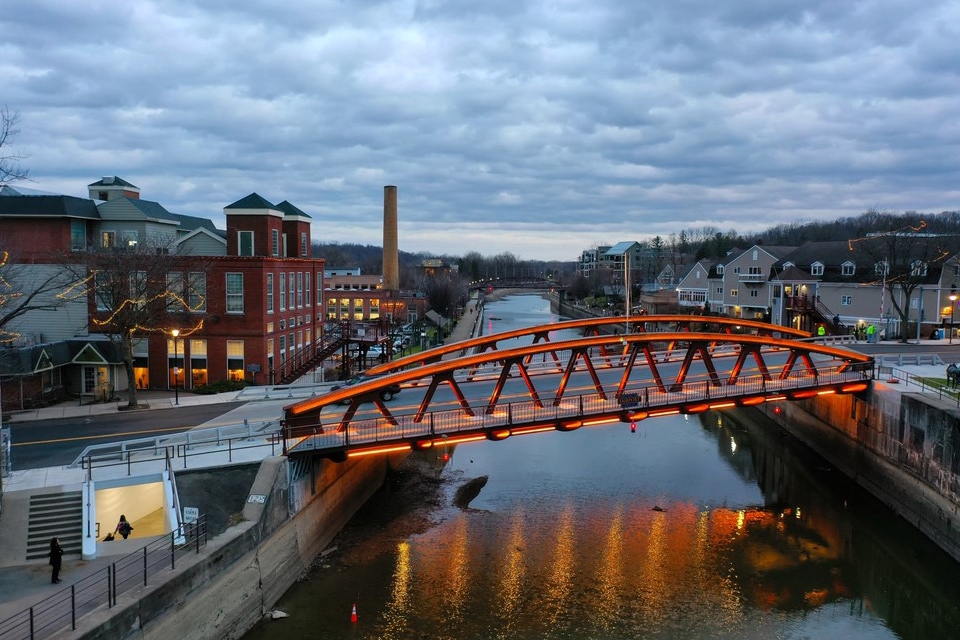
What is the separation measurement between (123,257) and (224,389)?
796cm

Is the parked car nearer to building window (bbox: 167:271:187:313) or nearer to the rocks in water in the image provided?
the rocks in water

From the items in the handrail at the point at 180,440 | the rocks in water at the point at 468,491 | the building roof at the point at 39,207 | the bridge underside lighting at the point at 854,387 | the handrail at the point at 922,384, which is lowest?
the rocks in water at the point at 468,491

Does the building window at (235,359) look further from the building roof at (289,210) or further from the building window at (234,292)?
the building roof at (289,210)

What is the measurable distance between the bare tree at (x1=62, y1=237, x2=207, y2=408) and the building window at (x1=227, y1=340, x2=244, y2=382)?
2.04 meters

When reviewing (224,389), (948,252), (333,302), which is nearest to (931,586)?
(224,389)

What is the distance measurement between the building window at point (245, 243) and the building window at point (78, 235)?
8526 millimetres

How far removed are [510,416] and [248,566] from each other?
965 cm

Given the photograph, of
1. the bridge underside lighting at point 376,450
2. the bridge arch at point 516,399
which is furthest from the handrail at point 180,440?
the bridge underside lighting at point 376,450

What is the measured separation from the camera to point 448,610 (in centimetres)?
1994

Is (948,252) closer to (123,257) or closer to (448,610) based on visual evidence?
(448,610)

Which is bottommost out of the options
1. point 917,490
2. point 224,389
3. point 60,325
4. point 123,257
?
point 917,490

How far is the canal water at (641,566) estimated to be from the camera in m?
19.4

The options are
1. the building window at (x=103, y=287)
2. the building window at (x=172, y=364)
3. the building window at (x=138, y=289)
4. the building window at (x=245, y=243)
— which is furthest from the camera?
the building window at (x=245, y=243)

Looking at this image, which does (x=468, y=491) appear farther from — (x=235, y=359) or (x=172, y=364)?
(x=172, y=364)
